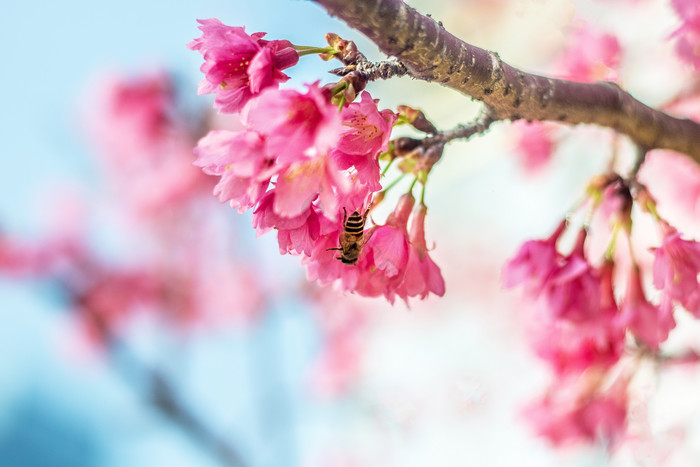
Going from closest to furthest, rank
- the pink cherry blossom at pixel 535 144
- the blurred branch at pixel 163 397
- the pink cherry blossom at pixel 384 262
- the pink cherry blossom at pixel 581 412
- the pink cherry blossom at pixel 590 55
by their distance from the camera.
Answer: the pink cherry blossom at pixel 384 262
the pink cherry blossom at pixel 581 412
the pink cherry blossom at pixel 590 55
the pink cherry blossom at pixel 535 144
the blurred branch at pixel 163 397

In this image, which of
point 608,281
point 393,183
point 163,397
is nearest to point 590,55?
point 608,281

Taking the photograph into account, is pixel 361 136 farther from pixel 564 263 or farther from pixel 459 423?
pixel 459 423

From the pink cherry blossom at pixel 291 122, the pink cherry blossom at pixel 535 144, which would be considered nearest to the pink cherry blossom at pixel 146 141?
the pink cherry blossom at pixel 535 144

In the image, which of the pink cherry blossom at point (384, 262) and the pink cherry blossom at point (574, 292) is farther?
the pink cherry blossom at point (574, 292)

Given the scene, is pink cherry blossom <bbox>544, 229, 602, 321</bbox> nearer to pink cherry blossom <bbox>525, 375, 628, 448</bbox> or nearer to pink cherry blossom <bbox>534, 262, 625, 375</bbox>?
pink cherry blossom <bbox>534, 262, 625, 375</bbox>

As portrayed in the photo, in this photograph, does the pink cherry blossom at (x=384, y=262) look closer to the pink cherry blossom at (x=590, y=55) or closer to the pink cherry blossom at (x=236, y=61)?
the pink cherry blossom at (x=236, y=61)

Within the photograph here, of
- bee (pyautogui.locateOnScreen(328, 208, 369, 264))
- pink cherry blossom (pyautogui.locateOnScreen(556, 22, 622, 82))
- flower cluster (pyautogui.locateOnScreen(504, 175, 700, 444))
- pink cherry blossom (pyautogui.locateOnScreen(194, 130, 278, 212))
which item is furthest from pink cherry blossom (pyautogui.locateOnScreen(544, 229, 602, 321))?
pink cherry blossom (pyautogui.locateOnScreen(556, 22, 622, 82))
